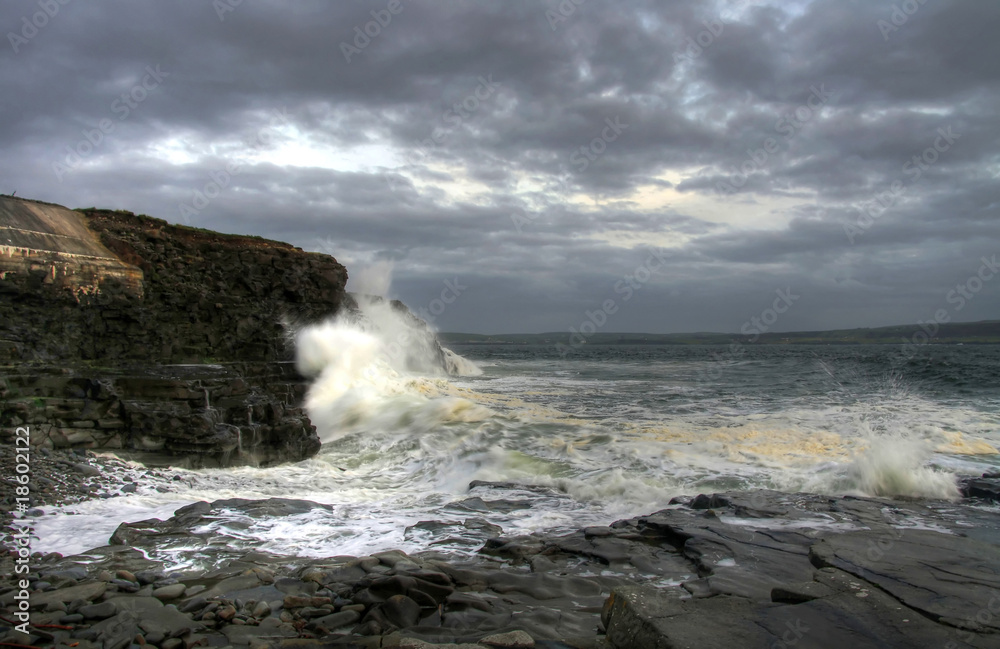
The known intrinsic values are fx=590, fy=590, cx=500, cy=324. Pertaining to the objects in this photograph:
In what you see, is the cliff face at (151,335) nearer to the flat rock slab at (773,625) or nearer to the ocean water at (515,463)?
the ocean water at (515,463)

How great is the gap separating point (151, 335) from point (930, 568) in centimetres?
1400

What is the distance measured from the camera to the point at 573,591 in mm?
4906

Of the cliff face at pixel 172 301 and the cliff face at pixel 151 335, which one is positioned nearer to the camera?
the cliff face at pixel 151 335

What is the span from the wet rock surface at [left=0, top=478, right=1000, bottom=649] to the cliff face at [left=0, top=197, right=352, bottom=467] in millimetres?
3820

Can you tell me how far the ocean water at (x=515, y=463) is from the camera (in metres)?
6.83

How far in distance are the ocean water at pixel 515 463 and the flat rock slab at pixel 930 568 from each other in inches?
102

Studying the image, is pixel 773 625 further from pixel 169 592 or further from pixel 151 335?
pixel 151 335

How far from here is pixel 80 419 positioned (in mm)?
9258

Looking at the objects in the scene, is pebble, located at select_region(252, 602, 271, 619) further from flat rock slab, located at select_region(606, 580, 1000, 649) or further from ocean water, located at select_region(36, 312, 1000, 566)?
flat rock slab, located at select_region(606, 580, 1000, 649)

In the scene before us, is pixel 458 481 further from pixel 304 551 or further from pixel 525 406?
pixel 525 406

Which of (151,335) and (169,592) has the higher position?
(151,335)

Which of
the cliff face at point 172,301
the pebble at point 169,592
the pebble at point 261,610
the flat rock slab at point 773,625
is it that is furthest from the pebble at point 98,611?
the cliff face at point 172,301

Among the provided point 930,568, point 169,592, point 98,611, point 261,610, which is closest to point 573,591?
point 261,610

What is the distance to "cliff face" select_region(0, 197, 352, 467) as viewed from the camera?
9453mm
